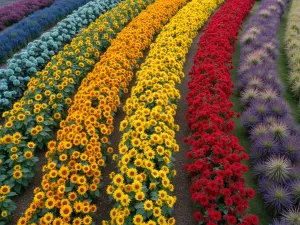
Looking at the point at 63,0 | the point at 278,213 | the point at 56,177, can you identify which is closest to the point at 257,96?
the point at 278,213

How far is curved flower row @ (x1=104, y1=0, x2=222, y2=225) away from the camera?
3.87 metres

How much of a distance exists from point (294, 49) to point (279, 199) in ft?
20.8

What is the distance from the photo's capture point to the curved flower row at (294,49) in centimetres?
768

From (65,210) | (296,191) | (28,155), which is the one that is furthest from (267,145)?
(28,155)

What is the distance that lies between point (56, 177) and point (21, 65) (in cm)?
439

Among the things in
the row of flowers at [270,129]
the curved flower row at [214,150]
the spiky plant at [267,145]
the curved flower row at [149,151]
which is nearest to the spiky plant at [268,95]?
the row of flowers at [270,129]

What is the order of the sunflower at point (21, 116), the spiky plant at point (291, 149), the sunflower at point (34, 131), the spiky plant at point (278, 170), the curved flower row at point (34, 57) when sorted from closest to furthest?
the spiky plant at point (278, 170)
the spiky plant at point (291, 149)
the sunflower at point (34, 131)
the sunflower at point (21, 116)
the curved flower row at point (34, 57)

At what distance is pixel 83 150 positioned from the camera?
16.0 ft

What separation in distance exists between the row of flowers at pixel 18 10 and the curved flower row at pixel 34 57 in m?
2.95

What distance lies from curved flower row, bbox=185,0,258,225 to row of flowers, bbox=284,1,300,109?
1.81 meters

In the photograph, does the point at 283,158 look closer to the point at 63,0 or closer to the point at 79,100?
the point at 79,100

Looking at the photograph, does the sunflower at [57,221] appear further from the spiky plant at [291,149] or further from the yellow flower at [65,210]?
the spiky plant at [291,149]

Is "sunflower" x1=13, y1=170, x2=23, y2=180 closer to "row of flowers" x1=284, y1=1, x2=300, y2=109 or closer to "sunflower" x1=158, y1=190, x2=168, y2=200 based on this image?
"sunflower" x1=158, y1=190, x2=168, y2=200

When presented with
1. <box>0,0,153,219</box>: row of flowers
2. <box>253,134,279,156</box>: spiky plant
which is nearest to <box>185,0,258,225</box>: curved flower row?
<box>253,134,279,156</box>: spiky plant
